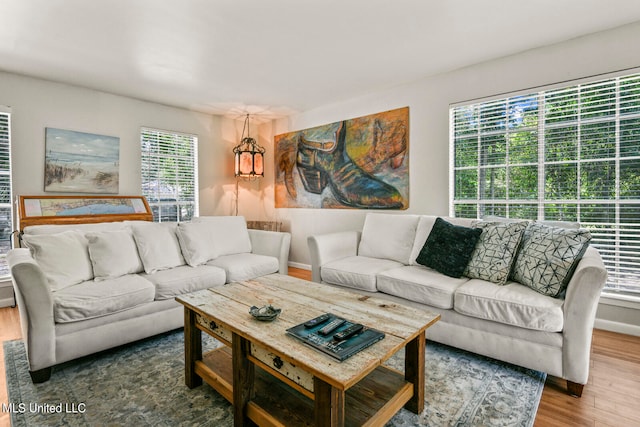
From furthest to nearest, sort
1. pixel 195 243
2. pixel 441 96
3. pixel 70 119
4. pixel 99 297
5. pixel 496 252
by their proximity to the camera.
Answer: pixel 70 119, pixel 441 96, pixel 195 243, pixel 496 252, pixel 99 297

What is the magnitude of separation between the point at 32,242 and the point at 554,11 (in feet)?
13.6

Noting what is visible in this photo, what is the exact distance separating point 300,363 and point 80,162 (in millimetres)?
3944

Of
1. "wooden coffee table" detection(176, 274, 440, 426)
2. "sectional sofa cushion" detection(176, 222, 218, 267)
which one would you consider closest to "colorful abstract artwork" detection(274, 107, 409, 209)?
"sectional sofa cushion" detection(176, 222, 218, 267)

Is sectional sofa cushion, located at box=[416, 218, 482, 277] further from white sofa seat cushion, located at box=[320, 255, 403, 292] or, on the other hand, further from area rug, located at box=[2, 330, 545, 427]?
area rug, located at box=[2, 330, 545, 427]

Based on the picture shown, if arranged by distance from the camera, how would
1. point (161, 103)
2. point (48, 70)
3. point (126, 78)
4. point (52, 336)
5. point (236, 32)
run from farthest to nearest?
point (161, 103), point (126, 78), point (48, 70), point (236, 32), point (52, 336)

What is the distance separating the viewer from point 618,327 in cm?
254

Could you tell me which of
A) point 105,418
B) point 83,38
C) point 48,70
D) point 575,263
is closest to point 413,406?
point 575,263

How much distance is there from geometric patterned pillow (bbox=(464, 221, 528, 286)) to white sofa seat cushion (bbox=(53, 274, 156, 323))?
247 centimetres

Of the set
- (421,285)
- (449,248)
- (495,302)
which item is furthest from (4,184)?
(495,302)

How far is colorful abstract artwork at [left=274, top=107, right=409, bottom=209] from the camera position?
12.4 feet

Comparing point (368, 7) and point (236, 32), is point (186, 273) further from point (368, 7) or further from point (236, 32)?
point (368, 7)

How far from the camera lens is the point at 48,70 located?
3230 millimetres

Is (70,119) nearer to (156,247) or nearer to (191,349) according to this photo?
(156,247)

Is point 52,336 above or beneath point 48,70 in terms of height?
beneath
